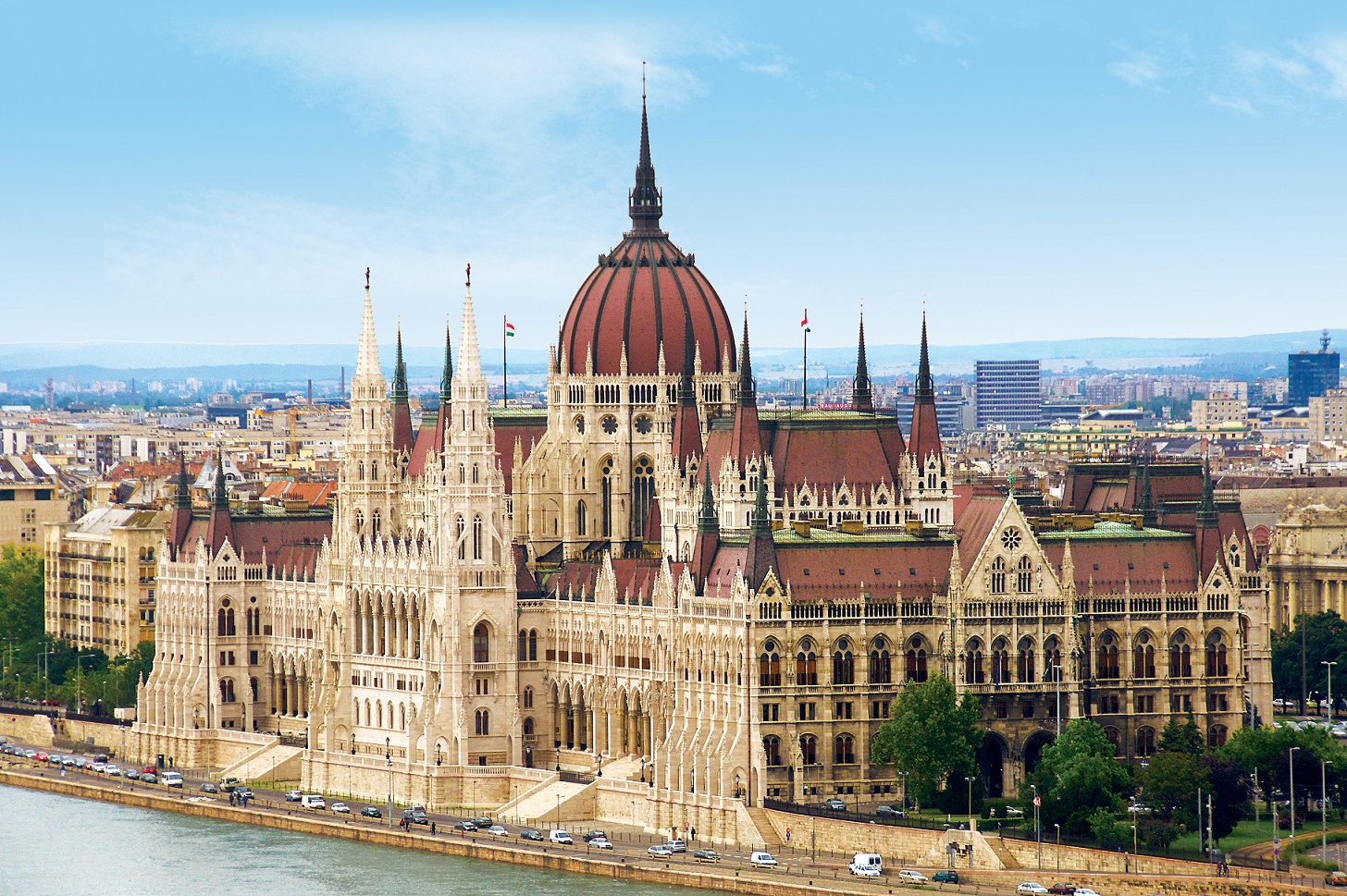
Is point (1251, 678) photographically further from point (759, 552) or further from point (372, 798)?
point (372, 798)

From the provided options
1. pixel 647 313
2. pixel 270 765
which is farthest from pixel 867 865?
pixel 647 313

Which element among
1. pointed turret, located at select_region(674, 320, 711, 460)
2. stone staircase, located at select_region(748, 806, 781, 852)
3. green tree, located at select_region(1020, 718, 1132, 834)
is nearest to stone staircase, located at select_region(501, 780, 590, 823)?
stone staircase, located at select_region(748, 806, 781, 852)

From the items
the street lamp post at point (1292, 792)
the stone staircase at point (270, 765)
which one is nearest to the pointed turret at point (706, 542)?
the street lamp post at point (1292, 792)

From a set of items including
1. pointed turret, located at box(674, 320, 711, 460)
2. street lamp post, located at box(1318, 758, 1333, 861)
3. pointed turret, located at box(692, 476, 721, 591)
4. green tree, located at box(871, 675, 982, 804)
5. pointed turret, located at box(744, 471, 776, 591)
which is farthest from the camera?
pointed turret, located at box(674, 320, 711, 460)

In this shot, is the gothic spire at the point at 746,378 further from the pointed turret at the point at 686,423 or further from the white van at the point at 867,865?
the white van at the point at 867,865

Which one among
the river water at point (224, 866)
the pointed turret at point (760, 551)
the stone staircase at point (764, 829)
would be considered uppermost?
the pointed turret at point (760, 551)

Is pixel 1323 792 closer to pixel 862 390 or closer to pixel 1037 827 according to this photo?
pixel 1037 827

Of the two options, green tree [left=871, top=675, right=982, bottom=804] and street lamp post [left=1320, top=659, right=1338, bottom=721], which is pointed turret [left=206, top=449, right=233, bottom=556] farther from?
street lamp post [left=1320, top=659, right=1338, bottom=721]
